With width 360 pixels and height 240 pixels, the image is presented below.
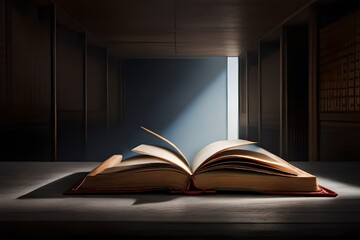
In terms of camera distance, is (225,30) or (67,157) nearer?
(67,157)

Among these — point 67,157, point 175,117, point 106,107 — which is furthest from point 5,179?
point 175,117

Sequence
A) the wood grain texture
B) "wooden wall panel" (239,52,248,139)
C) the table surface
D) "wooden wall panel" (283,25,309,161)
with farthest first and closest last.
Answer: "wooden wall panel" (239,52,248,139), "wooden wall panel" (283,25,309,161), the wood grain texture, the table surface

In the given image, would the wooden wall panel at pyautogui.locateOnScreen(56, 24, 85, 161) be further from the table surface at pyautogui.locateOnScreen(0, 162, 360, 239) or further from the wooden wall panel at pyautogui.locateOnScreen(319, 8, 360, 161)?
the table surface at pyautogui.locateOnScreen(0, 162, 360, 239)

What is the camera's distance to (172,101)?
6.81 meters

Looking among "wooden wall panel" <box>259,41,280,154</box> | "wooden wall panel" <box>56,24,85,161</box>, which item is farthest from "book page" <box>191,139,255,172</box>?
"wooden wall panel" <box>259,41,280,154</box>

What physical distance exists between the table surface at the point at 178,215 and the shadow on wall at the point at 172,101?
5460 millimetres

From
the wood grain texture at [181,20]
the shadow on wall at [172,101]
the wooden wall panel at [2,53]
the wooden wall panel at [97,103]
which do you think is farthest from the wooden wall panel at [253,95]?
the wooden wall panel at [2,53]

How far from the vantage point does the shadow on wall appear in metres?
6.80

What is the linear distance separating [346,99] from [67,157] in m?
2.20

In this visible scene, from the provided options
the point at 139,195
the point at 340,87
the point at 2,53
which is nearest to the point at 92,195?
the point at 139,195

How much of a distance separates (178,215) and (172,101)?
582cm

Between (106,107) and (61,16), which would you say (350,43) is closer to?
(61,16)

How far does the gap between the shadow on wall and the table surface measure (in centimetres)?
546

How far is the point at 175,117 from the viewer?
22.4 feet
